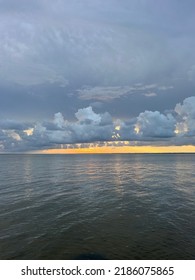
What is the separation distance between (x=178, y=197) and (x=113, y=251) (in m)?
29.7

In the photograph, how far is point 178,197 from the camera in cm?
5041

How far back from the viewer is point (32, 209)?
40.6m

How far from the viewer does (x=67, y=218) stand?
35.8 m

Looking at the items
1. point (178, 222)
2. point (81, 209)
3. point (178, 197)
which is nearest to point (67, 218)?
point (81, 209)

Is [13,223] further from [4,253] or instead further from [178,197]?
[178,197]

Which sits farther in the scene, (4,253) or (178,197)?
(178,197)

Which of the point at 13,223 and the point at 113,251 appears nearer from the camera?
the point at 113,251

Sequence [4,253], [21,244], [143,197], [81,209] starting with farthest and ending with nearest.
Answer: [143,197] → [81,209] → [21,244] → [4,253]

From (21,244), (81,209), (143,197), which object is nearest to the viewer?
(21,244)
